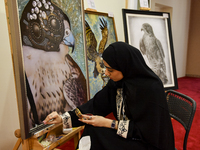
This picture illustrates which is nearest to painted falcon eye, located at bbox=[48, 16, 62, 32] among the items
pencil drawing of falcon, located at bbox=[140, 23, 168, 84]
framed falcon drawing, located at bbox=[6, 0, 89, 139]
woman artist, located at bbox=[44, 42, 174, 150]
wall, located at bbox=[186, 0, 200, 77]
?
framed falcon drawing, located at bbox=[6, 0, 89, 139]

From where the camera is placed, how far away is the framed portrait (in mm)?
1744

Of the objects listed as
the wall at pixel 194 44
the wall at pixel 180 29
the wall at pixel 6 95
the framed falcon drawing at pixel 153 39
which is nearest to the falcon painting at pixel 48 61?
the wall at pixel 6 95

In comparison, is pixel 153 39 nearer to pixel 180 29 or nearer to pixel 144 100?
pixel 144 100

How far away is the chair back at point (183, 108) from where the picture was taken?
1.05 m

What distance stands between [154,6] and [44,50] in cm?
391

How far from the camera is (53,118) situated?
41.9 inches

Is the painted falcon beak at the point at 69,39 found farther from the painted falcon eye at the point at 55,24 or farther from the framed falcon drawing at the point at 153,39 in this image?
the framed falcon drawing at the point at 153,39

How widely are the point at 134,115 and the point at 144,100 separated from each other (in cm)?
11

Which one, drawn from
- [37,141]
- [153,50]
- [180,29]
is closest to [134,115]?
[37,141]

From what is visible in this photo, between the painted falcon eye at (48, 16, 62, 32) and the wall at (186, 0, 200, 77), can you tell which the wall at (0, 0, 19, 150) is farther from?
the wall at (186, 0, 200, 77)

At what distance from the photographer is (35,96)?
974 mm

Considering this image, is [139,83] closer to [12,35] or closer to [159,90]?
[159,90]

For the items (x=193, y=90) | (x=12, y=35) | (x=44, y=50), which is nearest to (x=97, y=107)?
(x=44, y=50)

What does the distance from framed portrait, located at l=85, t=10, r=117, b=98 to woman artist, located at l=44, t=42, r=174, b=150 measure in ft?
2.29
